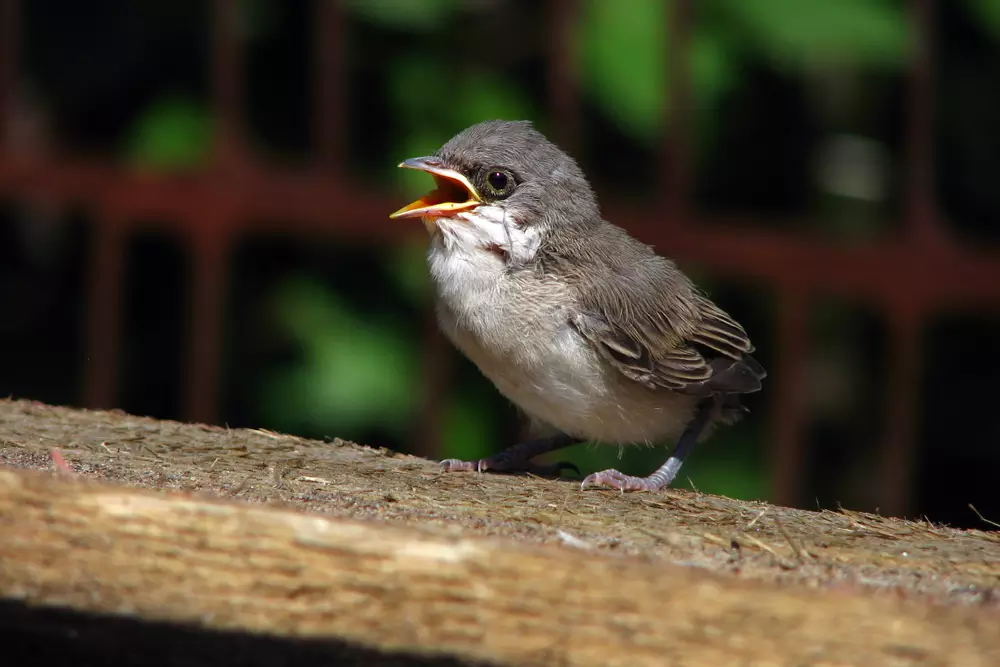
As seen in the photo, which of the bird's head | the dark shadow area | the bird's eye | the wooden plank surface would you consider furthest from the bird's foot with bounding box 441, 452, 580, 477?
the dark shadow area

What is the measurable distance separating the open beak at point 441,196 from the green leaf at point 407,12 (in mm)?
1490

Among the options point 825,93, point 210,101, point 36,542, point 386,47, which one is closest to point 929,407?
point 825,93

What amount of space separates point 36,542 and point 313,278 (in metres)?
3.69

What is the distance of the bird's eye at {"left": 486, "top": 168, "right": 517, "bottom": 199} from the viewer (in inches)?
171

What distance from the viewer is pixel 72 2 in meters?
6.29

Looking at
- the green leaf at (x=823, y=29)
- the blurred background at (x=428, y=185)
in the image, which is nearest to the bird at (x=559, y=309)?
the blurred background at (x=428, y=185)

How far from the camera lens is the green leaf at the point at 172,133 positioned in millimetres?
5824

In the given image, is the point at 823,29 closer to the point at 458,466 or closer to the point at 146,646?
the point at 458,466

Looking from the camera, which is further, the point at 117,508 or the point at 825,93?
the point at 825,93

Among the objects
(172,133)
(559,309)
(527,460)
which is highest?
(172,133)

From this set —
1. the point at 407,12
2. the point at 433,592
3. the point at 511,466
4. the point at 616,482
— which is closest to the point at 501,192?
the point at 511,466

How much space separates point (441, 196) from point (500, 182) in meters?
0.23

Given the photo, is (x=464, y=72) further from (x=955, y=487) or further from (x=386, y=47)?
(x=955, y=487)

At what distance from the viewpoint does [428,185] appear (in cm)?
564
